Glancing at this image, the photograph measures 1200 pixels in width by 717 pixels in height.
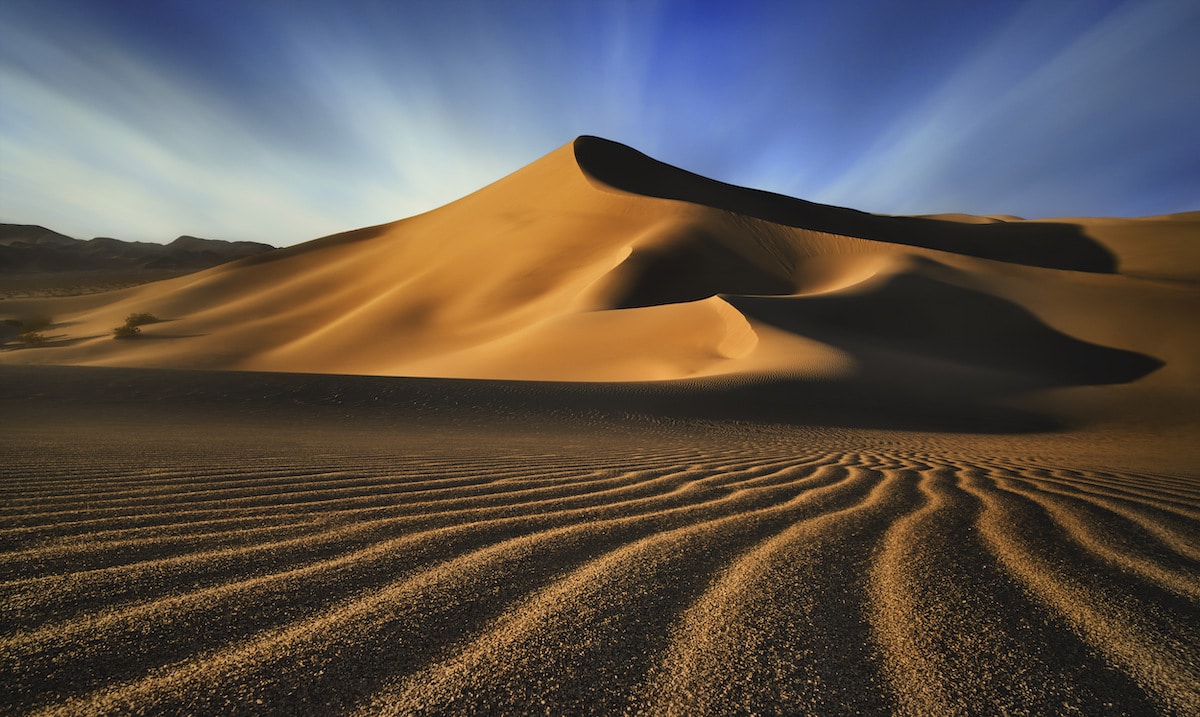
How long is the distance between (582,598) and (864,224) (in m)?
49.7

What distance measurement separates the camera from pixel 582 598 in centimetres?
156

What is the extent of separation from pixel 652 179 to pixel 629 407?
40.8m

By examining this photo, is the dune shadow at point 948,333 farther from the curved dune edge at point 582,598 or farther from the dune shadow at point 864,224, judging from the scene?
the dune shadow at point 864,224

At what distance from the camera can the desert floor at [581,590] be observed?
3.70ft

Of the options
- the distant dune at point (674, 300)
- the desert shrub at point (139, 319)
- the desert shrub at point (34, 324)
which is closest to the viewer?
the distant dune at point (674, 300)

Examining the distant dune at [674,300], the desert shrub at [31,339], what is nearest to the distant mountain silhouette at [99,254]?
the distant dune at [674,300]

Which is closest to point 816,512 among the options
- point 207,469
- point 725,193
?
point 207,469

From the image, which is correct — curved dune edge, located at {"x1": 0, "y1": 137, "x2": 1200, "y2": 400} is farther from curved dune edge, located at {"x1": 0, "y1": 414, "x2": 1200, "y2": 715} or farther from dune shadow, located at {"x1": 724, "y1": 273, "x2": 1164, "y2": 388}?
curved dune edge, located at {"x1": 0, "y1": 414, "x2": 1200, "y2": 715}

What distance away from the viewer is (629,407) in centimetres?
955

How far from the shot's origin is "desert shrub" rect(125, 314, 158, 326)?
2611cm

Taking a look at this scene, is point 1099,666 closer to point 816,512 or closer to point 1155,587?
point 1155,587

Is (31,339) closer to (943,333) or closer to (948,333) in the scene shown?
(943,333)

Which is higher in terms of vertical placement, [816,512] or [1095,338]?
[1095,338]

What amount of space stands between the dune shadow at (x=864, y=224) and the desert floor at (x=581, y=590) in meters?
38.0
